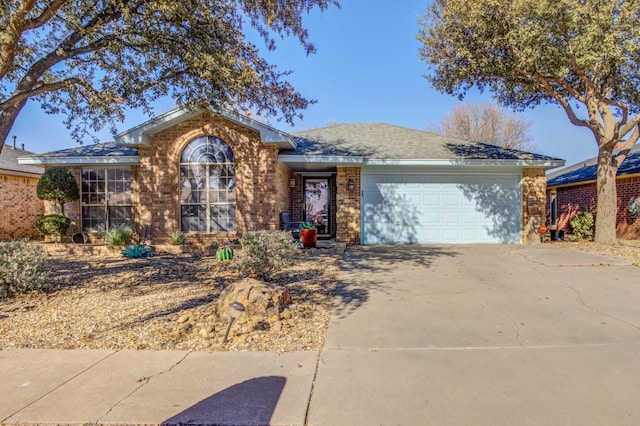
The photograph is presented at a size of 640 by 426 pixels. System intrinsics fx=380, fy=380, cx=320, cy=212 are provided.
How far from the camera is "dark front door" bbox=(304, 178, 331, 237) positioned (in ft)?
48.1

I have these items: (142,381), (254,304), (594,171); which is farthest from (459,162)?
(142,381)

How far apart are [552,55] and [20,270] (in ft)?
38.4

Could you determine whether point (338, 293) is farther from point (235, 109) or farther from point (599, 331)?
point (235, 109)

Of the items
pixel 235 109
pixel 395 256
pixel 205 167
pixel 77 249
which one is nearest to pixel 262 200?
pixel 205 167

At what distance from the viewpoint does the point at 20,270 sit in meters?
5.71

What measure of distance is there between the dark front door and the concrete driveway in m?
7.60

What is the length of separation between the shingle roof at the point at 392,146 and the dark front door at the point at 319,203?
69.9 inches

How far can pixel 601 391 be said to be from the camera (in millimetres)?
2957

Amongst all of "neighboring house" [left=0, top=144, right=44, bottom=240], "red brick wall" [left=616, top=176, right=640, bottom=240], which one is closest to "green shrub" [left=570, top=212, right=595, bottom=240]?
"red brick wall" [left=616, top=176, right=640, bottom=240]

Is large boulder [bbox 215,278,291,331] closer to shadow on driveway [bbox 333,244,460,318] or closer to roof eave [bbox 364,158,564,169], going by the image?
shadow on driveway [bbox 333,244,460,318]

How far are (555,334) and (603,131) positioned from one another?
10.5 metres

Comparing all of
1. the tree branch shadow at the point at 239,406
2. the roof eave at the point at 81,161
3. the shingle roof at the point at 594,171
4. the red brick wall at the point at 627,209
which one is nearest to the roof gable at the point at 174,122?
the roof eave at the point at 81,161

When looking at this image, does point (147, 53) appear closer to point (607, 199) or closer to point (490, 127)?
point (607, 199)

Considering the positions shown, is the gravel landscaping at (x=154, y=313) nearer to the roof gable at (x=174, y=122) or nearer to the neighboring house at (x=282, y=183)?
the neighboring house at (x=282, y=183)
